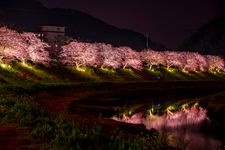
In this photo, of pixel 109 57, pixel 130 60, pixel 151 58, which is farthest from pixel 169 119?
pixel 151 58

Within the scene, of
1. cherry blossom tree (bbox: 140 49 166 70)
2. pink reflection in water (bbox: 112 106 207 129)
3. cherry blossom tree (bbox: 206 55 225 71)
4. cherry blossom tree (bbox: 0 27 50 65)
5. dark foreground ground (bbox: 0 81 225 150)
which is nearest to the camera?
dark foreground ground (bbox: 0 81 225 150)

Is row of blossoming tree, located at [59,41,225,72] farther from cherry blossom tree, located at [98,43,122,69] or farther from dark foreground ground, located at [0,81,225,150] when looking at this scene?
dark foreground ground, located at [0,81,225,150]

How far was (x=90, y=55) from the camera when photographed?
291 ft

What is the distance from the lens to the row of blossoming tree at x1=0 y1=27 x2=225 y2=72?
74.2 m

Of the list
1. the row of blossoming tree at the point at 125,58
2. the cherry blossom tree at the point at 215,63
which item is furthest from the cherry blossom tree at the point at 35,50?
the cherry blossom tree at the point at 215,63

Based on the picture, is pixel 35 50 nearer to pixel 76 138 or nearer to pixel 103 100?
pixel 103 100

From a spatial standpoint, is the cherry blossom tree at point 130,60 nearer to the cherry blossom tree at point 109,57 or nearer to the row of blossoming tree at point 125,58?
the row of blossoming tree at point 125,58

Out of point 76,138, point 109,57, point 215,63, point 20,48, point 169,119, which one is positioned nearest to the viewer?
point 76,138

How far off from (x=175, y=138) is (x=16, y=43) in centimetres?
4909

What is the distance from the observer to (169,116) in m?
44.4

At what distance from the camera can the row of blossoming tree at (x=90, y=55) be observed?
74250 mm

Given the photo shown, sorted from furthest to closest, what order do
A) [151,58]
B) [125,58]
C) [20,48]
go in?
[151,58] < [125,58] < [20,48]

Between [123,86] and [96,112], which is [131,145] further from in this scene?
[123,86]

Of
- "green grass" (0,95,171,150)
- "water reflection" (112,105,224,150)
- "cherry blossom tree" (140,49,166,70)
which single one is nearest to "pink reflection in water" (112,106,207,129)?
"water reflection" (112,105,224,150)
